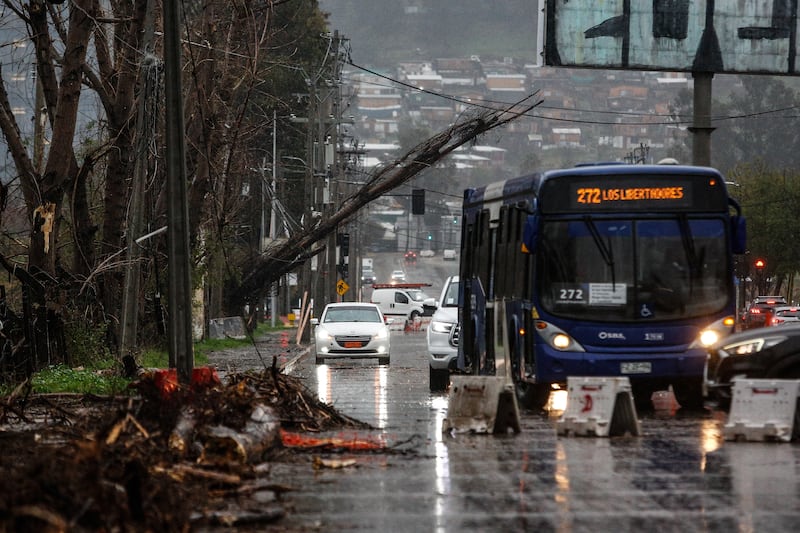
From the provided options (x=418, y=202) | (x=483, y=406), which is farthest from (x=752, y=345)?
(x=418, y=202)

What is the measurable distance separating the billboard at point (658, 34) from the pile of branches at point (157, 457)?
24.3 meters

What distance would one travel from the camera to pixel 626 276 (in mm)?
19797

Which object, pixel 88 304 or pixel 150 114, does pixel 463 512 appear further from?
pixel 88 304

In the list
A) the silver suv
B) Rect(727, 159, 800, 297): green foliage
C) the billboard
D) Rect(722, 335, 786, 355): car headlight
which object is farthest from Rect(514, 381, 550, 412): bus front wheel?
Rect(727, 159, 800, 297): green foliage

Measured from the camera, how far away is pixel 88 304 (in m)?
31.1

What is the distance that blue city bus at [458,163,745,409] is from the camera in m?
19.6

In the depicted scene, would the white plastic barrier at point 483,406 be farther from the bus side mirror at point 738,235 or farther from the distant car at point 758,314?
the distant car at point 758,314

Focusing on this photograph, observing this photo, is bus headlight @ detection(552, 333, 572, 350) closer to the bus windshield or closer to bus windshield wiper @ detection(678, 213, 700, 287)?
the bus windshield

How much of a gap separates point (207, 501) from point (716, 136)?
181 m

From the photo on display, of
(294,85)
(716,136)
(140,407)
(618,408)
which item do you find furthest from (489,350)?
(716,136)

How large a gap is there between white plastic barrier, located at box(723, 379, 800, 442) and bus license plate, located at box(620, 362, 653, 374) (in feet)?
12.5

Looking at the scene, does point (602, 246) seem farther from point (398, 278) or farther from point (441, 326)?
point (398, 278)

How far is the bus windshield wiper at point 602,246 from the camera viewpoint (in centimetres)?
1983

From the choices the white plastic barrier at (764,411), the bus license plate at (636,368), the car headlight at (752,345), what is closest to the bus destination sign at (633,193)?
the bus license plate at (636,368)
